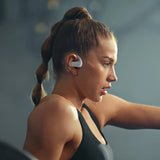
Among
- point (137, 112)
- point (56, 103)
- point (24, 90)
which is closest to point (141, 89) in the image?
point (137, 112)

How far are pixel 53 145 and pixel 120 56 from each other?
2.17ft

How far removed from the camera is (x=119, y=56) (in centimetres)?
110

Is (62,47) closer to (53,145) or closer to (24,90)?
(53,145)

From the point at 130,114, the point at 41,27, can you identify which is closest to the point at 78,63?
the point at 130,114

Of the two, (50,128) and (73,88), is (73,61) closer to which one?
(73,88)

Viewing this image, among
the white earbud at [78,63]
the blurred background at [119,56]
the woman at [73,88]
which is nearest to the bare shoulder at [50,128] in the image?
the woman at [73,88]

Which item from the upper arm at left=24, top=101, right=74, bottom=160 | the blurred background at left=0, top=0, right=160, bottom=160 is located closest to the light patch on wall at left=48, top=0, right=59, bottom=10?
the blurred background at left=0, top=0, right=160, bottom=160

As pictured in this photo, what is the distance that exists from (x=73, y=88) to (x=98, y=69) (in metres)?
0.08

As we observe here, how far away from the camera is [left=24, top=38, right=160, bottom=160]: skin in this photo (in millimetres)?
525

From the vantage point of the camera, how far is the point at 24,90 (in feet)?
3.46

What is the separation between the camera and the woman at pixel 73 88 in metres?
0.53

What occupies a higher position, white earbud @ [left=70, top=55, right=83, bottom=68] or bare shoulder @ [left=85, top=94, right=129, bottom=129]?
white earbud @ [left=70, top=55, right=83, bottom=68]

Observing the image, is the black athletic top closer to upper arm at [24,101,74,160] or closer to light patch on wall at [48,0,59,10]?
upper arm at [24,101,74,160]

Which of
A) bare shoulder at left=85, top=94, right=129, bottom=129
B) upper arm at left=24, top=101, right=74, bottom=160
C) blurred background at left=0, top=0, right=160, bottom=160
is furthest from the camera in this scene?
blurred background at left=0, top=0, right=160, bottom=160
